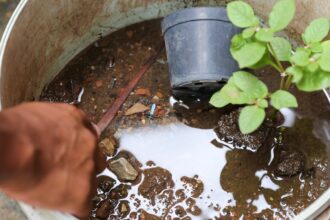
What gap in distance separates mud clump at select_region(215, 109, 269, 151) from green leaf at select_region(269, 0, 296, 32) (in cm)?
34

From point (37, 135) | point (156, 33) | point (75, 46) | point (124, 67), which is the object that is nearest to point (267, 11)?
point (156, 33)

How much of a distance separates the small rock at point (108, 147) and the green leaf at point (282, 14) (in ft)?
1.89

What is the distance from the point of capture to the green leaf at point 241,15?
3.76 ft

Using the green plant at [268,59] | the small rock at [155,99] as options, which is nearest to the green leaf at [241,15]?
the green plant at [268,59]

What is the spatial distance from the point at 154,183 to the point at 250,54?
0.47 m

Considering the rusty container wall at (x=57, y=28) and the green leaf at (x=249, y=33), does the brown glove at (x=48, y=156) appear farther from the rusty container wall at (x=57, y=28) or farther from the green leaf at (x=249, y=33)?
the green leaf at (x=249, y=33)

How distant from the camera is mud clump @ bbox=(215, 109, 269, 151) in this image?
1.37 meters

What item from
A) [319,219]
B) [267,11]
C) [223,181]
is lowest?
[223,181]

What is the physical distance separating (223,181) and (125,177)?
277 millimetres

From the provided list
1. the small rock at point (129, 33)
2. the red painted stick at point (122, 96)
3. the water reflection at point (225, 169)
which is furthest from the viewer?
the small rock at point (129, 33)

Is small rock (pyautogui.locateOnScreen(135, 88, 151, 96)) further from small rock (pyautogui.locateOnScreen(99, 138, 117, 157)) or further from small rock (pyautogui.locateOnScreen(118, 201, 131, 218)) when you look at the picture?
small rock (pyautogui.locateOnScreen(118, 201, 131, 218))

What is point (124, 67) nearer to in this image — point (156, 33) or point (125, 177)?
point (156, 33)

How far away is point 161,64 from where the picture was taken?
155 centimetres

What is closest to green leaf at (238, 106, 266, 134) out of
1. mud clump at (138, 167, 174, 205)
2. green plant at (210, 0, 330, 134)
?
green plant at (210, 0, 330, 134)
